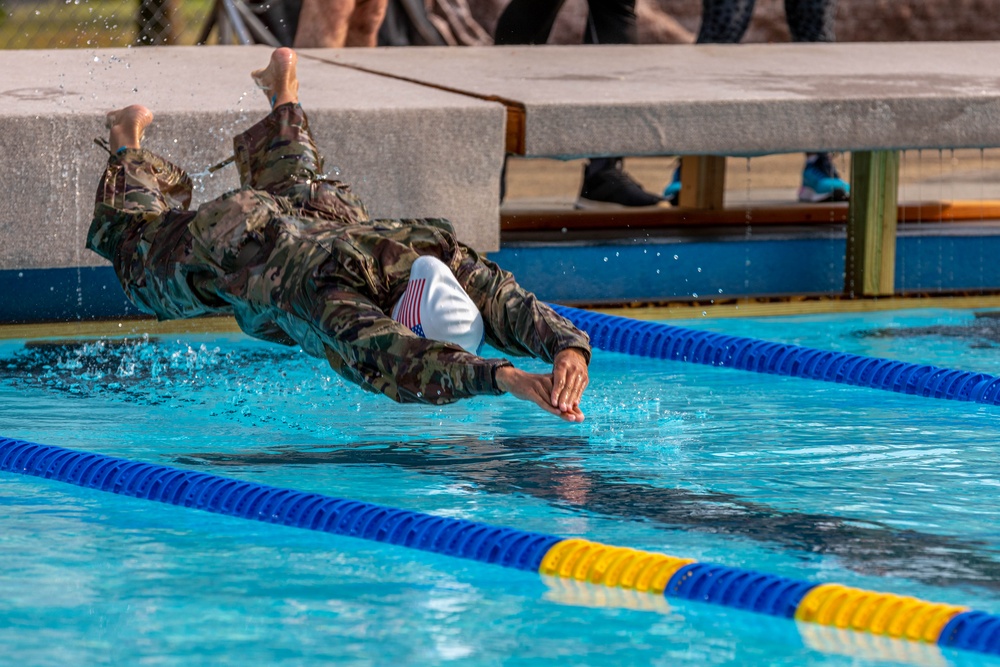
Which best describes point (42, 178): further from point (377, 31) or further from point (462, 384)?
point (377, 31)

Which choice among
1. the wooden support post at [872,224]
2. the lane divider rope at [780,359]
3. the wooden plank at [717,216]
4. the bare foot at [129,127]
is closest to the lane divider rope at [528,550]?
the bare foot at [129,127]

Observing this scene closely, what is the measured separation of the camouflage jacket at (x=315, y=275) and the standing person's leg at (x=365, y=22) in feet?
9.98

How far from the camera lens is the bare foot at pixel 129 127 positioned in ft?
14.7

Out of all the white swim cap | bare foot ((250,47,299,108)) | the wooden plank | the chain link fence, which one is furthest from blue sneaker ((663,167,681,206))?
the white swim cap

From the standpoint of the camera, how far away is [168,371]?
4.82 m

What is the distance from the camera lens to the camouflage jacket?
3467 millimetres

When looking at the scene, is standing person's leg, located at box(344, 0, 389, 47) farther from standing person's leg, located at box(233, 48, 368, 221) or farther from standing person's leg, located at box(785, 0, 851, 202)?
standing person's leg, located at box(233, 48, 368, 221)

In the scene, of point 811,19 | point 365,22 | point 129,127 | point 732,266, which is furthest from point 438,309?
point 811,19

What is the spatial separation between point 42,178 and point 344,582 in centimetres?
248

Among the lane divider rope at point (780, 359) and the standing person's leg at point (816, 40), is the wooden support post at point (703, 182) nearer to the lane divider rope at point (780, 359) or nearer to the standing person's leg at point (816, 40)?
the standing person's leg at point (816, 40)

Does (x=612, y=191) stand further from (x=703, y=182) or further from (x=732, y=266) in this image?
(x=732, y=266)

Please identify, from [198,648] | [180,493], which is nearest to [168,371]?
[180,493]

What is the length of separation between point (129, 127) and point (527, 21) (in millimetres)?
3445

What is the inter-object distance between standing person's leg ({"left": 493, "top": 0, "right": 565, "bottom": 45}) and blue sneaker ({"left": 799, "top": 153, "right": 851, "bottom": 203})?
1421 mm
